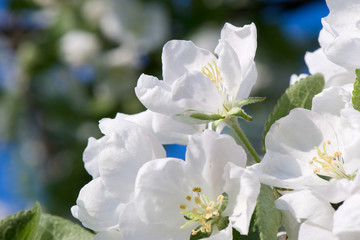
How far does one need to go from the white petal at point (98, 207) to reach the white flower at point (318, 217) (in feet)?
0.66

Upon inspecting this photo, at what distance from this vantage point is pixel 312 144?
711mm

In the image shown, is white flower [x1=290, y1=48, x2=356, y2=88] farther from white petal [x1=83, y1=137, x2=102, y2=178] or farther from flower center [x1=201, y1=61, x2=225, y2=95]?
white petal [x1=83, y1=137, x2=102, y2=178]

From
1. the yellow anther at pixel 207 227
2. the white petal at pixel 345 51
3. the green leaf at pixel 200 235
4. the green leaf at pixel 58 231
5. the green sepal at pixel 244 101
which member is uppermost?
the white petal at pixel 345 51

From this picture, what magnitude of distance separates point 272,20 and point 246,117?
2.79m

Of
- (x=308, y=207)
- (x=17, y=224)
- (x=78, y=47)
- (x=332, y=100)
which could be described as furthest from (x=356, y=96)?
(x=78, y=47)

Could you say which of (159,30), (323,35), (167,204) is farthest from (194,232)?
(159,30)

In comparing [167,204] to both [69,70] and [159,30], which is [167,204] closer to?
[159,30]

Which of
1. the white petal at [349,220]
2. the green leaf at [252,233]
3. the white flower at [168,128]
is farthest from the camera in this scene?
the white flower at [168,128]

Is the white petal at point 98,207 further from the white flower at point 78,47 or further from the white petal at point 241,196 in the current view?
the white flower at point 78,47

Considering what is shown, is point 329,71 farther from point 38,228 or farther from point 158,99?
point 38,228

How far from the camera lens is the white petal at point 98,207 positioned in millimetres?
708

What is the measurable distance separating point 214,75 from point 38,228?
32 cm

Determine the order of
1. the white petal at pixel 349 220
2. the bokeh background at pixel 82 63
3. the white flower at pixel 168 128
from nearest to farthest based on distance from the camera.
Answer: the white petal at pixel 349 220
the white flower at pixel 168 128
the bokeh background at pixel 82 63

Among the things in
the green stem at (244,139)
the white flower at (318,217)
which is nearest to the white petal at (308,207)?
the white flower at (318,217)
